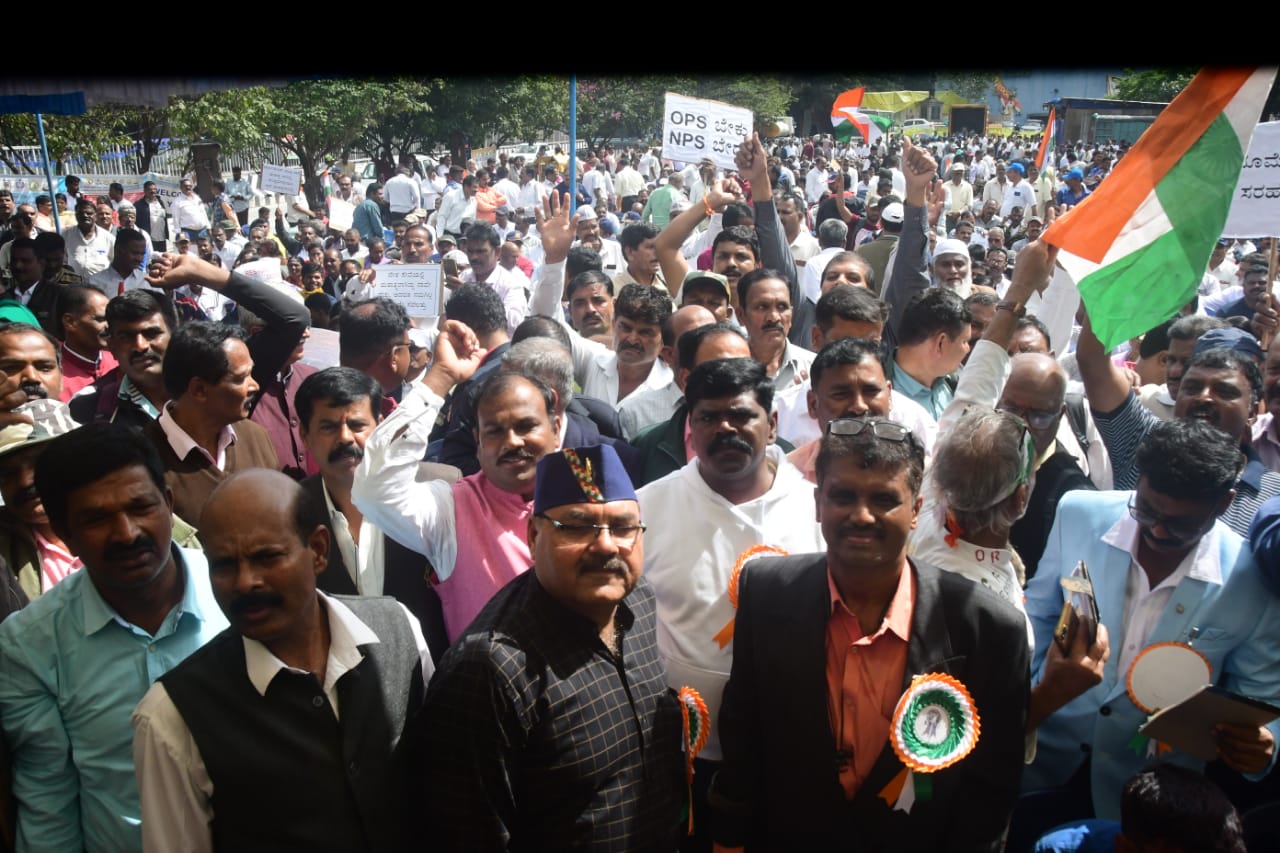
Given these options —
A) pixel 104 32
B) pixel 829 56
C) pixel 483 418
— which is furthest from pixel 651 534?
pixel 829 56

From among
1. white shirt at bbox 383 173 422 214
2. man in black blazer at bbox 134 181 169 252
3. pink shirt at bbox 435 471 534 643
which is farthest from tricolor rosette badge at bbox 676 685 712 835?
white shirt at bbox 383 173 422 214

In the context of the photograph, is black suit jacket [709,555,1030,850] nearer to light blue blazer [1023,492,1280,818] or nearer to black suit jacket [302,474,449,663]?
light blue blazer [1023,492,1280,818]

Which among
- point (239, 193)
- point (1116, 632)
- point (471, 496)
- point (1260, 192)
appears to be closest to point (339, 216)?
point (239, 193)

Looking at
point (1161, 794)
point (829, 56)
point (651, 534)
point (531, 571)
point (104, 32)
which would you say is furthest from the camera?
point (829, 56)

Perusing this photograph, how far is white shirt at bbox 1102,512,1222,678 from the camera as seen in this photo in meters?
2.97

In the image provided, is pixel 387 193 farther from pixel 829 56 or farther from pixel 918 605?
pixel 918 605

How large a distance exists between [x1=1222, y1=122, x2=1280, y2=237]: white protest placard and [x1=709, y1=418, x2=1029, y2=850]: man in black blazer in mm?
4158

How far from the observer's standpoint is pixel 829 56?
882 cm

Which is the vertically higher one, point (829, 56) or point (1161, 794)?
point (829, 56)

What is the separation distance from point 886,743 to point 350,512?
186 cm

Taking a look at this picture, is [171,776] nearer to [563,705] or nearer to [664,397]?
[563,705]

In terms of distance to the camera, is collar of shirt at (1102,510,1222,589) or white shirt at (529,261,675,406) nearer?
collar of shirt at (1102,510,1222,589)

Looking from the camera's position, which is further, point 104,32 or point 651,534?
point 104,32

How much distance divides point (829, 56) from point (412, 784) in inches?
306
